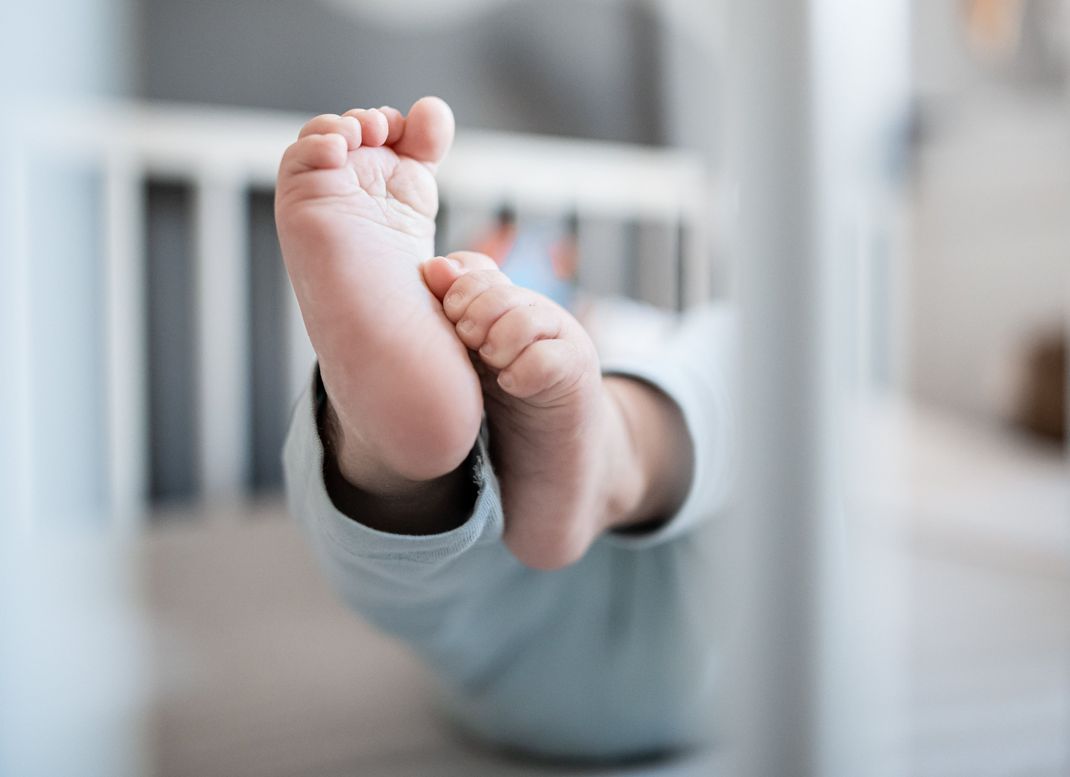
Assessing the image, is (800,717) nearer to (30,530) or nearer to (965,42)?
(30,530)

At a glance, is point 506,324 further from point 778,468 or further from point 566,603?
point 566,603

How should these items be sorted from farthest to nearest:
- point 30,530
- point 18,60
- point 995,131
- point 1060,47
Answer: point 995,131, point 1060,47, point 30,530, point 18,60

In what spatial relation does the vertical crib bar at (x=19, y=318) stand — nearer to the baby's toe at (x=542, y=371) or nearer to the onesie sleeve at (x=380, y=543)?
the onesie sleeve at (x=380, y=543)

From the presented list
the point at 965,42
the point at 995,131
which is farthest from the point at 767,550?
the point at 995,131

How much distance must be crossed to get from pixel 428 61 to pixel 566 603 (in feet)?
1.52

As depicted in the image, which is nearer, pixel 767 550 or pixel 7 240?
pixel 767 550

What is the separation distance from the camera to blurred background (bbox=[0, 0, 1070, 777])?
1.38 feet

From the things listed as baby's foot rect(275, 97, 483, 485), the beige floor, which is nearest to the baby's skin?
baby's foot rect(275, 97, 483, 485)

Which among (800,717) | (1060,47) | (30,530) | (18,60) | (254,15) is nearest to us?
(800,717)

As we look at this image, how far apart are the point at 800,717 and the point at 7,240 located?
0.45 metres

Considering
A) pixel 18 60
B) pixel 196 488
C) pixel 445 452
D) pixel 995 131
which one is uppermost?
pixel 995 131

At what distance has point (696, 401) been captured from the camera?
42 centimetres

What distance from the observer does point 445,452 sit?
0.29 metres

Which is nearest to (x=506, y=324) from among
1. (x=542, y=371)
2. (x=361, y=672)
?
(x=542, y=371)
